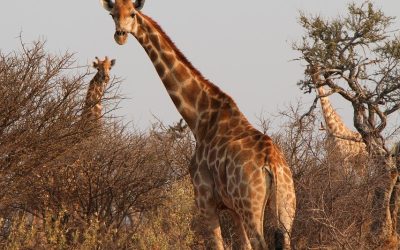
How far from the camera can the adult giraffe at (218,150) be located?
905cm

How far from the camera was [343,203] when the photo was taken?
11.4m

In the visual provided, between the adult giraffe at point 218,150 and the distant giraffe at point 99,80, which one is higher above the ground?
the distant giraffe at point 99,80

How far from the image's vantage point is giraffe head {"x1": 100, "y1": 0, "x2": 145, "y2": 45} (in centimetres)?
1035

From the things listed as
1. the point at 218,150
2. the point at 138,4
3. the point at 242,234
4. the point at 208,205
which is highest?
the point at 138,4

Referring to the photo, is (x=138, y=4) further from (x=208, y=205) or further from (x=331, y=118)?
(x=331, y=118)

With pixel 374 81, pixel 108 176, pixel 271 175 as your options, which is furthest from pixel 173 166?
pixel 271 175

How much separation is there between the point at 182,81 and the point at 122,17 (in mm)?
994

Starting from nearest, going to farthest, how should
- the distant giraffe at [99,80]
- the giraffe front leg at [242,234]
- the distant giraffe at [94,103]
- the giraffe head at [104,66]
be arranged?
the giraffe front leg at [242,234] → the distant giraffe at [94,103] → the distant giraffe at [99,80] → the giraffe head at [104,66]

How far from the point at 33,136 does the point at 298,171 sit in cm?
379

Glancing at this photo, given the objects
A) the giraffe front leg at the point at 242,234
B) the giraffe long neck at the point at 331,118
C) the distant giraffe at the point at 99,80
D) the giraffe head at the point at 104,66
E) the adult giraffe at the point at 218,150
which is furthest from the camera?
the giraffe long neck at the point at 331,118

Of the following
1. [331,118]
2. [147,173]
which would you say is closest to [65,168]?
[147,173]

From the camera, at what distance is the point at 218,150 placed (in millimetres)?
9781

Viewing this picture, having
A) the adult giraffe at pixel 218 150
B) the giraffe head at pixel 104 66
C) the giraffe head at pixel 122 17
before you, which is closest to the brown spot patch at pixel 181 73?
the adult giraffe at pixel 218 150

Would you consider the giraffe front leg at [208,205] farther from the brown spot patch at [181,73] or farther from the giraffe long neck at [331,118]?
the giraffe long neck at [331,118]
